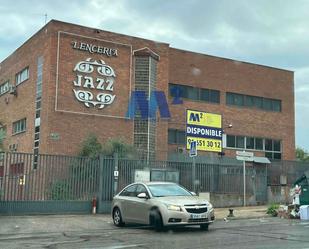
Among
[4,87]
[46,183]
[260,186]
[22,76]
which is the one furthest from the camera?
[4,87]

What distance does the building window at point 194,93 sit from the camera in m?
36.5

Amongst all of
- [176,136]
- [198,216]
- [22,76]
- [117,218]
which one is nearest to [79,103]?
[22,76]

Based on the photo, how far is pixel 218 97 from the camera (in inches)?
1537

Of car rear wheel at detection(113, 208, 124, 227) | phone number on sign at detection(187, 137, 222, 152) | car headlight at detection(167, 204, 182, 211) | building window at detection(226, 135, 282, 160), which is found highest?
building window at detection(226, 135, 282, 160)

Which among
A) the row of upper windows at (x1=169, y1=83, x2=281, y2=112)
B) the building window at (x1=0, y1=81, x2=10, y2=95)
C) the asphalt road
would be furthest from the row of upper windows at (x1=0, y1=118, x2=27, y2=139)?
the asphalt road

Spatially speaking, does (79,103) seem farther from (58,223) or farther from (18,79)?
(58,223)

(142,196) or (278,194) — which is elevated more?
(142,196)

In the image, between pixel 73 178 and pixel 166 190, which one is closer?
pixel 166 190

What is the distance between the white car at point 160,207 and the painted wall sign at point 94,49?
16181mm

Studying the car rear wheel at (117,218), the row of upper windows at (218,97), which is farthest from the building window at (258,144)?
the car rear wheel at (117,218)

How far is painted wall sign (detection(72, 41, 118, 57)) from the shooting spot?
3053 cm

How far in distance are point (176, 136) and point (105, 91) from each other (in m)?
7.39

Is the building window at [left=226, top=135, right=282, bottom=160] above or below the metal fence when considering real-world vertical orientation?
above

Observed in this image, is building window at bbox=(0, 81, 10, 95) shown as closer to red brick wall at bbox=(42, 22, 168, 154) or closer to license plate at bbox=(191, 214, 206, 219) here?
red brick wall at bbox=(42, 22, 168, 154)
